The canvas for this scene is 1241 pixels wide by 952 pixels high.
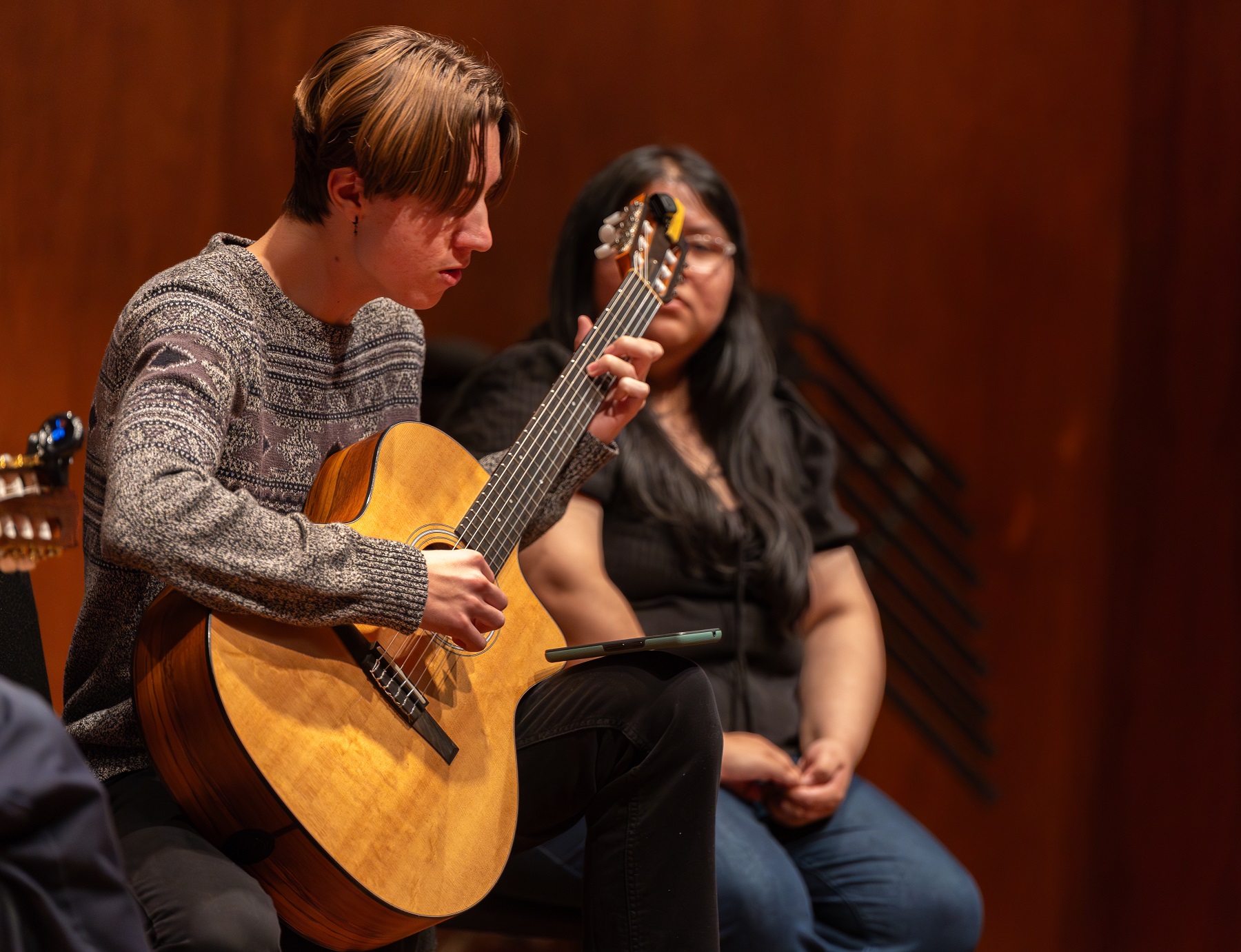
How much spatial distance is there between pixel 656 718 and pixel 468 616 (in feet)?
0.79

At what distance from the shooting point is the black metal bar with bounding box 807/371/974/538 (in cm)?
284

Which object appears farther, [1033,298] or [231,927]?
[1033,298]

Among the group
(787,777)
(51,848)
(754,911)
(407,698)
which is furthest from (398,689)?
(787,777)

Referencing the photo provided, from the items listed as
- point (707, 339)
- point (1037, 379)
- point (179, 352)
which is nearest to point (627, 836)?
point (179, 352)

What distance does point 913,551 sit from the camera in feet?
9.46

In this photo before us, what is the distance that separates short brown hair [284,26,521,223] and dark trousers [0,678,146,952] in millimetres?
668

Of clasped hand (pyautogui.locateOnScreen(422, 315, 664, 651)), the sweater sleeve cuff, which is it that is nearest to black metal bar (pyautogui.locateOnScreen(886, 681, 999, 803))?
clasped hand (pyautogui.locateOnScreen(422, 315, 664, 651))

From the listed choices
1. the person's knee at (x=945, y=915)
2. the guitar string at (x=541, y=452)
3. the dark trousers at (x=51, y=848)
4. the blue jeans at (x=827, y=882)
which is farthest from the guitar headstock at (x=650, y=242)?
the dark trousers at (x=51, y=848)

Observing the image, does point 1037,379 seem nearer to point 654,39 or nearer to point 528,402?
point 654,39

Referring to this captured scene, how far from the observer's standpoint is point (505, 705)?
1.36 metres

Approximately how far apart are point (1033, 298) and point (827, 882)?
165 centimetres

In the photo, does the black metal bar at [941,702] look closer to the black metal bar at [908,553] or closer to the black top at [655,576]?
the black metal bar at [908,553]

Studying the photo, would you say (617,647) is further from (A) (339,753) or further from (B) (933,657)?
(B) (933,657)

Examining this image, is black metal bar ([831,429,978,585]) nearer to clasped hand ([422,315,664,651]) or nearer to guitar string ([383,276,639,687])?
guitar string ([383,276,639,687])
